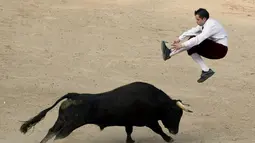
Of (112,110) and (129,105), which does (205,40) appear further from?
(112,110)

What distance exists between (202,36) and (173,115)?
111 centimetres

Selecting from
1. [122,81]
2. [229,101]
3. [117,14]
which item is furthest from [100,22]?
[229,101]

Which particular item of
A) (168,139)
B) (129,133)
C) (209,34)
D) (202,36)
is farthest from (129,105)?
(209,34)

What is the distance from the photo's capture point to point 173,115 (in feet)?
30.4

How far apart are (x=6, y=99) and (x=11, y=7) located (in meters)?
6.86

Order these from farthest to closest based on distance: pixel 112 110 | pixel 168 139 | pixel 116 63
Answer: pixel 116 63 < pixel 168 139 < pixel 112 110

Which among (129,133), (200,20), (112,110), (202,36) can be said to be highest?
(200,20)

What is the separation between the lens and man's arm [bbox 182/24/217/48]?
910cm

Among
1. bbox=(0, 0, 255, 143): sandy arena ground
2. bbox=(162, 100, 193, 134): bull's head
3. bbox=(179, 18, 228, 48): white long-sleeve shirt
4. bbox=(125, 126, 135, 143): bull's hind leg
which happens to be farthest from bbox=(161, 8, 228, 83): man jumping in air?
Answer: bbox=(0, 0, 255, 143): sandy arena ground

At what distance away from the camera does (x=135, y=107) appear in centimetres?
886

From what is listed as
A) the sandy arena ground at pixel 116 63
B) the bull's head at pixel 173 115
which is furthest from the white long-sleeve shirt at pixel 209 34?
the sandy arena ground at pixel 116 63

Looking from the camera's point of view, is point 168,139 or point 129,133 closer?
point 129,133

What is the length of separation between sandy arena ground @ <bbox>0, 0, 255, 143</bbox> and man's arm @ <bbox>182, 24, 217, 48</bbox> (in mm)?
1494

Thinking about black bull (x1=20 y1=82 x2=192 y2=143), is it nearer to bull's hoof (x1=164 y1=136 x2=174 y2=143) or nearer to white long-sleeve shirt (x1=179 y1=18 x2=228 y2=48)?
bull's hoof (x1=164 y1=136 x2=174 y2=143)
